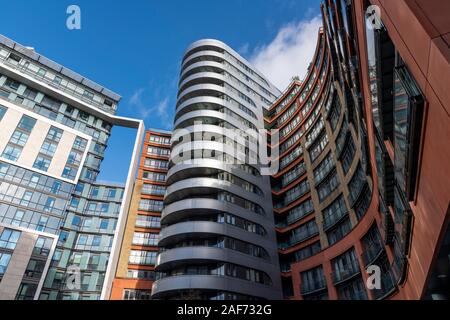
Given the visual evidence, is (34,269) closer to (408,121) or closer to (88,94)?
(88,94)

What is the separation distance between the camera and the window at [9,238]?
124ft

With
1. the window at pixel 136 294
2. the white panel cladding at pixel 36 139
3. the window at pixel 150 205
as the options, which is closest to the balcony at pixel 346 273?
the window at pixel 136 294

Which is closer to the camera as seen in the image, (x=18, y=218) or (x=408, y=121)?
(x=408, y=121)

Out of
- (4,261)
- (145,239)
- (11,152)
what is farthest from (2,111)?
(145,239)

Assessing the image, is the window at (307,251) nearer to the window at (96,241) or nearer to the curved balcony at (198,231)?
the curved balcony at (198,231)

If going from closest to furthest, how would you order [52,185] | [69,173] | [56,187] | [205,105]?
[52,185] < [56,187] < [205,105] < [69,173]

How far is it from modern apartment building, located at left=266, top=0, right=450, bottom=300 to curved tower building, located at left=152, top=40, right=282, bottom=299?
15.7 feet

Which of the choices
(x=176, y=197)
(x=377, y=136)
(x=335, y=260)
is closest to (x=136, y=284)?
(x=176, y=197)

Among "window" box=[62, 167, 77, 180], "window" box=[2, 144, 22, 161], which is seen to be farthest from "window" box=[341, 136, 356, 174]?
"window" box=[2, 144, 22, 161]

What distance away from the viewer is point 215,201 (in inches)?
1410

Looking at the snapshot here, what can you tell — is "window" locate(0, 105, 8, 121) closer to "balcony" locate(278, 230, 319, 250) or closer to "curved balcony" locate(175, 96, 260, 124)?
"curved balcony" locate(175, 96, 260, 124)

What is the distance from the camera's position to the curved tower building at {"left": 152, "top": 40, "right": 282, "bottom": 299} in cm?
3166

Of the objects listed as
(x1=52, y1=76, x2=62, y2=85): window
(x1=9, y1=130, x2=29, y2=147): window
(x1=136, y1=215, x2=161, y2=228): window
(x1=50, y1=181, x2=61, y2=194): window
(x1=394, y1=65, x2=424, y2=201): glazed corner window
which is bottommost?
(x1=394, y1=65, x2=424, y2=201): glazed corner window

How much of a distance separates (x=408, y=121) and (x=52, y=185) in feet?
165
